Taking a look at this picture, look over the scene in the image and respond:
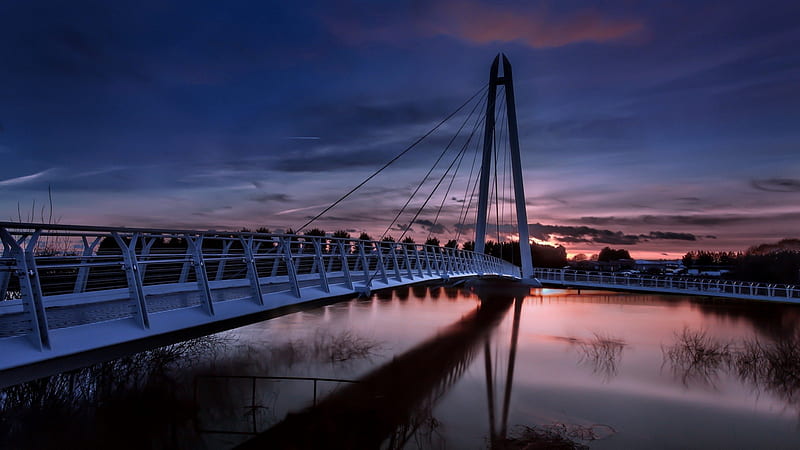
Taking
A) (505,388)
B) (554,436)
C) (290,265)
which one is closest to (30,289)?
(290,265)

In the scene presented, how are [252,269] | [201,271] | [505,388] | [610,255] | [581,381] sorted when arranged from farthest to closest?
1. [610,255]
2. [581,381]
3. [505,388]
4. [252,269]
5. [201,271]

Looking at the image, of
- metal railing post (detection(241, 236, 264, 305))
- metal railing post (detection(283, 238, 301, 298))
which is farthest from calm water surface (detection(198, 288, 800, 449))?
metal railing post (detection(241, 236, 264, 305))

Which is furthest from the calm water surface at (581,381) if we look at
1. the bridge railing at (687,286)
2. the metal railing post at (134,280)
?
the bridge railing at (687,286)

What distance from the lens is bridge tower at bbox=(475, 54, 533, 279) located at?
34781 mm

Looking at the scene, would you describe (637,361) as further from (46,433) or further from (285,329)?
(46,433)

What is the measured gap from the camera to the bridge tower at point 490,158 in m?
34.8

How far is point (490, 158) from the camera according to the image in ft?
121

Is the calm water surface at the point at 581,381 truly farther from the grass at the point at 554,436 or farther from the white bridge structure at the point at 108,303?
the white bridge structure at the point at 108,303

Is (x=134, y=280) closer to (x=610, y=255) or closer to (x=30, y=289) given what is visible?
(x=30, y=289)

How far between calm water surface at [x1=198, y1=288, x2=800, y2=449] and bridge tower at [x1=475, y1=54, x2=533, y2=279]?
645 cm

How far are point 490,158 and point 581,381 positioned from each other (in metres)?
22.3

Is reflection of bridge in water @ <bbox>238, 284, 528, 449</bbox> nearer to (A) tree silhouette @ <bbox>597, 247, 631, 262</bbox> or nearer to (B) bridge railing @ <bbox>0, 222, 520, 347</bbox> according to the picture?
(B) bridge railing @ <bbox>0, 222, 520, 347</bbox>

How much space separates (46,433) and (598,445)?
9.54m

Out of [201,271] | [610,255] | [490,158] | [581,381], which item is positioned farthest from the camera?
[610,255]
